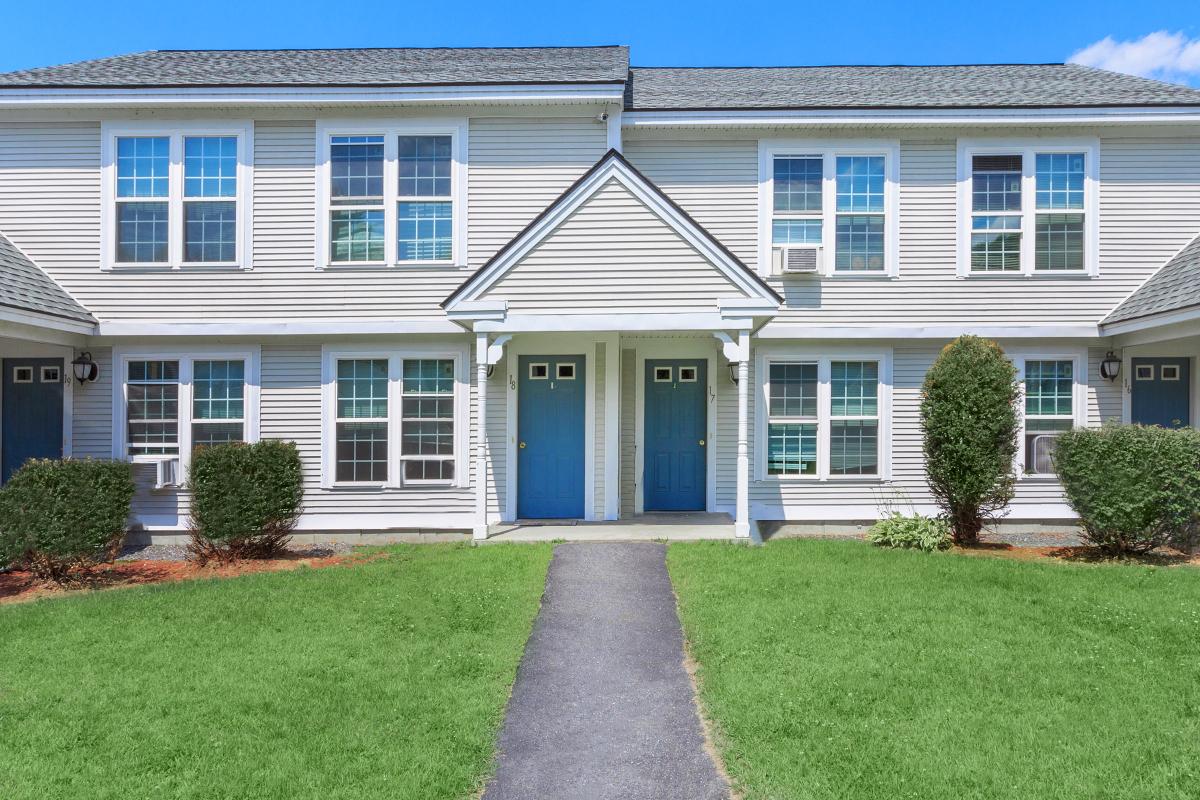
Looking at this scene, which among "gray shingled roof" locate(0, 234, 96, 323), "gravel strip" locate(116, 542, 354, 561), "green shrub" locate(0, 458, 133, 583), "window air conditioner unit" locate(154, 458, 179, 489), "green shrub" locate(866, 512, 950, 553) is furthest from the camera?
"window air conditioner unit" locate(154, 458, 179, 489)

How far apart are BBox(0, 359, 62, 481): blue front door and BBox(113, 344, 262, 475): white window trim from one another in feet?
3.47

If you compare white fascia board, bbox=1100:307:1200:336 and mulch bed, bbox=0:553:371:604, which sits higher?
white fascia board, bbox=1100:307:1200:336

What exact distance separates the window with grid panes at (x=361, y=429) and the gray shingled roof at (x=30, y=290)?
374cm

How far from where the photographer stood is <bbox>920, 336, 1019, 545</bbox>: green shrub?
359 inches

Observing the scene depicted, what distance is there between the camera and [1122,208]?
35.4 ft

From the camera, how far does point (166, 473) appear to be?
34.1 feet

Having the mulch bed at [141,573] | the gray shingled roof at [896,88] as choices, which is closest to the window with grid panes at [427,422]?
the mulch bed at [141,573]

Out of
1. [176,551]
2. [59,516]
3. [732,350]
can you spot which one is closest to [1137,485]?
[732,350]

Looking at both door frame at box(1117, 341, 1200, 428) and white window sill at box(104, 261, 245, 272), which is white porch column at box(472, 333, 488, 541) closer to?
white window sill at box(104, 261, 245, 272)

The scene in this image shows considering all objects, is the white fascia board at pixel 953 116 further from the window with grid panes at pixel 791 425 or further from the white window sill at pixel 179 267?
the white window sill at pixel 179 267

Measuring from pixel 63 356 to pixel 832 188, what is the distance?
474 inches

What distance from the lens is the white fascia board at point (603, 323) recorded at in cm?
915

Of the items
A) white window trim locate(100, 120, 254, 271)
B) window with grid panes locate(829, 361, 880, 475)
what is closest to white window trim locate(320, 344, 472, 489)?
white window trim locate(100, 120, 254, 271)

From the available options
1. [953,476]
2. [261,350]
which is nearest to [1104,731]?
[953,476]
